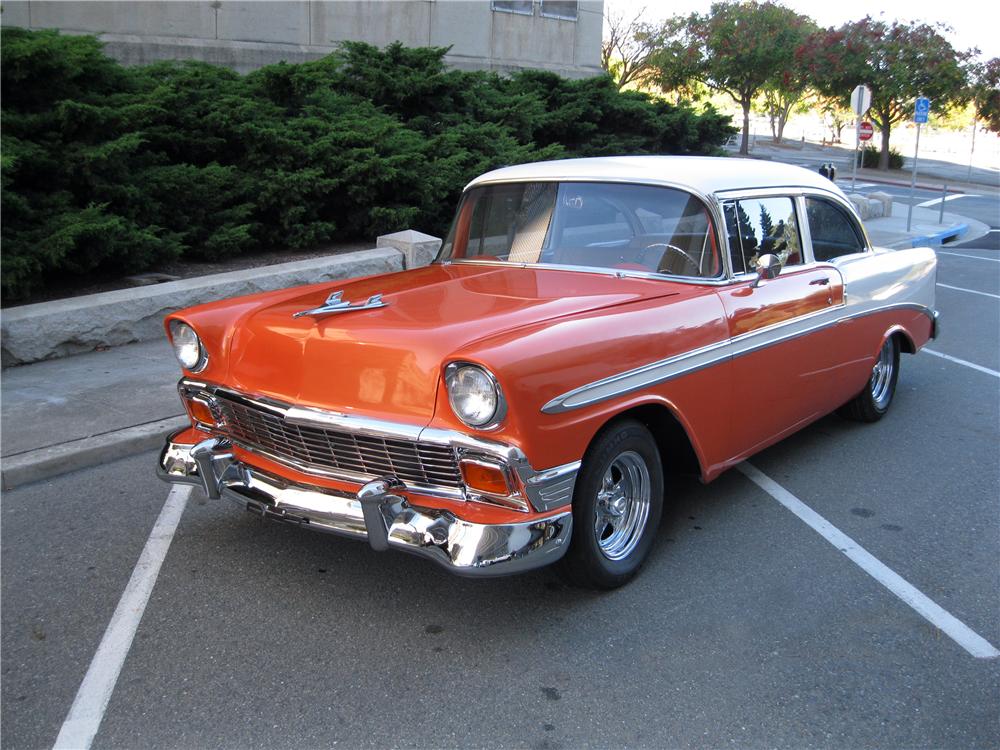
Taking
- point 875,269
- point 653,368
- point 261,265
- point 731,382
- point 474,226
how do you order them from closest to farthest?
point 653,368 → point 731,382 → point 474,226 → point 875,269 → point 261,265

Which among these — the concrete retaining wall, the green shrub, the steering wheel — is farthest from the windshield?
the green shrub

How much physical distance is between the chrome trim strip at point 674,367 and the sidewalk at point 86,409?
9.55 feet

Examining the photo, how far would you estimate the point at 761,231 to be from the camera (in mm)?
4562

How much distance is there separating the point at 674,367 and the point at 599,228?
0.97 meters

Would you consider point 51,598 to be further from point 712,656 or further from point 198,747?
point 712,656

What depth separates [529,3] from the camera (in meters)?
17.0

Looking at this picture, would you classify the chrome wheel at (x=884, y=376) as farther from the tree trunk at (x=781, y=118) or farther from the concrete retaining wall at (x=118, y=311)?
the tree trunk at (x=781, y=118)

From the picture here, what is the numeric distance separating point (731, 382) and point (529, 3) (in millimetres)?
14706

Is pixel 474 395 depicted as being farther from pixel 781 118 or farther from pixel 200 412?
pixel 781 118

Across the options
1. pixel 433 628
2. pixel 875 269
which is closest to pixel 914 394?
pixel 875 269

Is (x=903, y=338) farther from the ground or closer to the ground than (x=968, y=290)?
farther from the ground

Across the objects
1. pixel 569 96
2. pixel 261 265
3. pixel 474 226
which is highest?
pixel 569 96

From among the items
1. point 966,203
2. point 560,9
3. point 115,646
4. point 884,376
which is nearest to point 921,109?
point 560,9

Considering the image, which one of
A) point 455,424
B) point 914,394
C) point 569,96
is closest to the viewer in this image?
point 455,424
